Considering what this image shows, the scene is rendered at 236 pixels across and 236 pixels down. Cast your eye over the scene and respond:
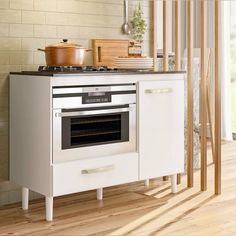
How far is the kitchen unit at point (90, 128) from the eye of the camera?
3383mm

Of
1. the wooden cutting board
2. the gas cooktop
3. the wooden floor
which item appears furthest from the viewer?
the wooden cutting board

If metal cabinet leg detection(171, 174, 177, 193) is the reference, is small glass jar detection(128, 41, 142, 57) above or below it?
above

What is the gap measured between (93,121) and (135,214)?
2.14 ft

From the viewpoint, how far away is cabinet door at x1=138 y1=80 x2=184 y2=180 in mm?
3818

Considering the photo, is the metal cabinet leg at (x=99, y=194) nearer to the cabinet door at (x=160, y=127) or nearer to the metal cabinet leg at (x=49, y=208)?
the cabinet door at (x=160, y=127)

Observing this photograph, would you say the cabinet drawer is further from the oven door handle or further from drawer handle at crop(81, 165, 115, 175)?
the oven door handle

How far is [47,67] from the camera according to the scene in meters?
3.67

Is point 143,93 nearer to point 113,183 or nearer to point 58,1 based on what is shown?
point 113,183

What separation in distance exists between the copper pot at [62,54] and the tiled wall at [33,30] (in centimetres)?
19

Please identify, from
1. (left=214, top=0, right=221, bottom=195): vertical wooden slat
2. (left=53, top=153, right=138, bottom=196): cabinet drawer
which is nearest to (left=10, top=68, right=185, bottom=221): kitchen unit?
(left=53, top=153, right=138, bottom=196): cabinet drawer

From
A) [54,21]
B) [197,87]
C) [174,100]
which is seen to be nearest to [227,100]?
[197,87]

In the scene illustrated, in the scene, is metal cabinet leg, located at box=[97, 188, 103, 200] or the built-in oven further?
metal cabinet leg, located at box=[97, 188, 103, 200]

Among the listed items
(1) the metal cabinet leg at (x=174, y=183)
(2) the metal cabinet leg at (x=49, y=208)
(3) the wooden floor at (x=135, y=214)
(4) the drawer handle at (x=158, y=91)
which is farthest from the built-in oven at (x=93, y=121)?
(1) the metal cabinet leg at (x=174, y=183)

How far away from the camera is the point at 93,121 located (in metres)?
3.56
